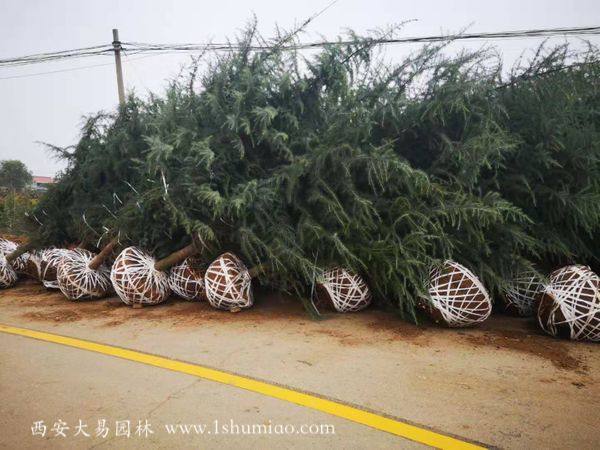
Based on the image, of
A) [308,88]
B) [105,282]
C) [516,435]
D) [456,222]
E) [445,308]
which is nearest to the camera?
[516,435]

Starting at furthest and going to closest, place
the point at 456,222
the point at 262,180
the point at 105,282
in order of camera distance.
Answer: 1. the point at 105,282
2. the point at 262,180
3. the point at 456,222

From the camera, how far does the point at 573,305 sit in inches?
130

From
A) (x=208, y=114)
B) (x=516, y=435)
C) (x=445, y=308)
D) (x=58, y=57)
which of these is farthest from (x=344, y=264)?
(x=58, y=57)

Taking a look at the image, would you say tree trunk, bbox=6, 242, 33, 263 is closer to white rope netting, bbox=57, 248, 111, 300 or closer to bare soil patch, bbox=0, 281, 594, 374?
bare soil patch, bbox=0, 281, 594, 374

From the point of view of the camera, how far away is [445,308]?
3.62 metres

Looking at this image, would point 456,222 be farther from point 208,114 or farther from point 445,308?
point 208,114

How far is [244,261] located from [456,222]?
241 centimetres

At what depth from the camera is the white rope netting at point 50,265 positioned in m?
5.68

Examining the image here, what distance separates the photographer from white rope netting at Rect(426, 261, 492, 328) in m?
3.58

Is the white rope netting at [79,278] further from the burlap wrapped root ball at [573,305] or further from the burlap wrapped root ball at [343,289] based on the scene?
the burlap wrapped root ball at [573,305]

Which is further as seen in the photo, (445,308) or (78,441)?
(445,308)

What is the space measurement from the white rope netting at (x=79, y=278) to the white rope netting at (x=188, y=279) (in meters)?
1.13

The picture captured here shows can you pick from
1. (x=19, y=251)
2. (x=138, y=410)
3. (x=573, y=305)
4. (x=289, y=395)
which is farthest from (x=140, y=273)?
(x=573, y=305)

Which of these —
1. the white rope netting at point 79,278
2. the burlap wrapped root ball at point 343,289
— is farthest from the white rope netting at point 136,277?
the burlap wrapped root ball at point 343,289
